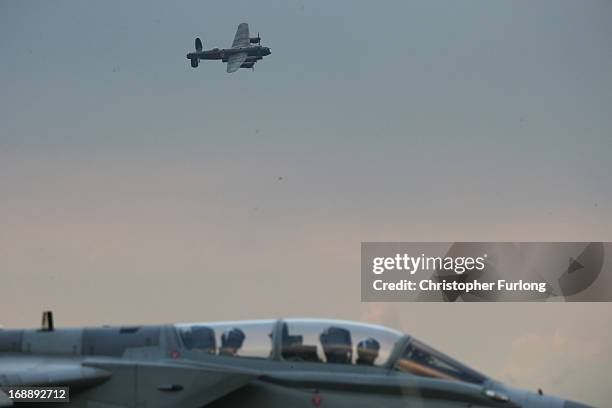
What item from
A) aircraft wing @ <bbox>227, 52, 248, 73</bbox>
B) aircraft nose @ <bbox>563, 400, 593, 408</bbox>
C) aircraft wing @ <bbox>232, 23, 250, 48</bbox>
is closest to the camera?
aircraft nose @ <bbox>563, 400, 593, 408</bbox>

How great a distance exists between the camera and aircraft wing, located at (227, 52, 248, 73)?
106 m

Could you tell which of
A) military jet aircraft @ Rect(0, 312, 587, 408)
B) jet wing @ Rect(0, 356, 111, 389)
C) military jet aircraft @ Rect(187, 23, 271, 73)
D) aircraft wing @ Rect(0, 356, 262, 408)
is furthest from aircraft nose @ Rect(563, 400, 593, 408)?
military jet aircraft @ Rect(187, 23, 271, 73)

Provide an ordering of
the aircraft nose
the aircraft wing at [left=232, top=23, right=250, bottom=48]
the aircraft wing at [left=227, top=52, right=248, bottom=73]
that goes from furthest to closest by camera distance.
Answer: the aircraft wing at [left=232, top=23, right=250, bottom=48]
the aircraft wing at [left=227, top=52, right=248, bottom=73]
the aircraft nose

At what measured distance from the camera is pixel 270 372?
23.5 m

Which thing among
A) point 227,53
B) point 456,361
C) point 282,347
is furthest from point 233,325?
point 227,53

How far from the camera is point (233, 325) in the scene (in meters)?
24.4

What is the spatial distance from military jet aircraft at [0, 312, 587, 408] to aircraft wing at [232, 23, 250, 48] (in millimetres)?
86428

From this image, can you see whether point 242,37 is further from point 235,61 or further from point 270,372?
point 270,372

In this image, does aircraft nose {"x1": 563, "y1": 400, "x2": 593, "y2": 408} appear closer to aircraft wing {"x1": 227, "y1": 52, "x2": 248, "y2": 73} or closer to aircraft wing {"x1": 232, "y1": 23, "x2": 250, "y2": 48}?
aircraft wing {"x1": 227, "y1": 52, "x2": 248, "y2": 73}

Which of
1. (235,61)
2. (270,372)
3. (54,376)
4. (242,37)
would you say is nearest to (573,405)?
(270,372)

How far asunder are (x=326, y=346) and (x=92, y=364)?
444 cm

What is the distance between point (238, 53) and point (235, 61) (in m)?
0.96

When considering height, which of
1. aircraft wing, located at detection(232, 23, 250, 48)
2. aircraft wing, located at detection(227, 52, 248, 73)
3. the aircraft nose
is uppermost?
aircraft wing, located at detection(232, 23, 250, 48)

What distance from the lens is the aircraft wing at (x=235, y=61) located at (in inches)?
4155
